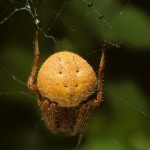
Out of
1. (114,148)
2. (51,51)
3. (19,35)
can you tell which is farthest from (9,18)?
(114,148)

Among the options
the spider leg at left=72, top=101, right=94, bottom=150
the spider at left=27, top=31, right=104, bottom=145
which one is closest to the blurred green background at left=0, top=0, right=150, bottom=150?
the spider leg at left=72, top=101, right=94, bottom=150

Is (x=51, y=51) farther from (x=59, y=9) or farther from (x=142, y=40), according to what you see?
(x=142, y=40)

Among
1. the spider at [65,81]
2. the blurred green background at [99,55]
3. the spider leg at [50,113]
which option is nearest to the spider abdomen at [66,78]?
the spider at [65,81]

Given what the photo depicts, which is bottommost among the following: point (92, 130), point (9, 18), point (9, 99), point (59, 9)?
Answer: point (9, 99)

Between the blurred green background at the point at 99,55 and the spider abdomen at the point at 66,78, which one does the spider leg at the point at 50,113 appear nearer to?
the spider abdomen at the point at 66,78

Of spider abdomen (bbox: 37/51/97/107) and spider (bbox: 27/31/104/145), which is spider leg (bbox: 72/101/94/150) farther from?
spider abdomen (bbox: 37/51/97/107)
